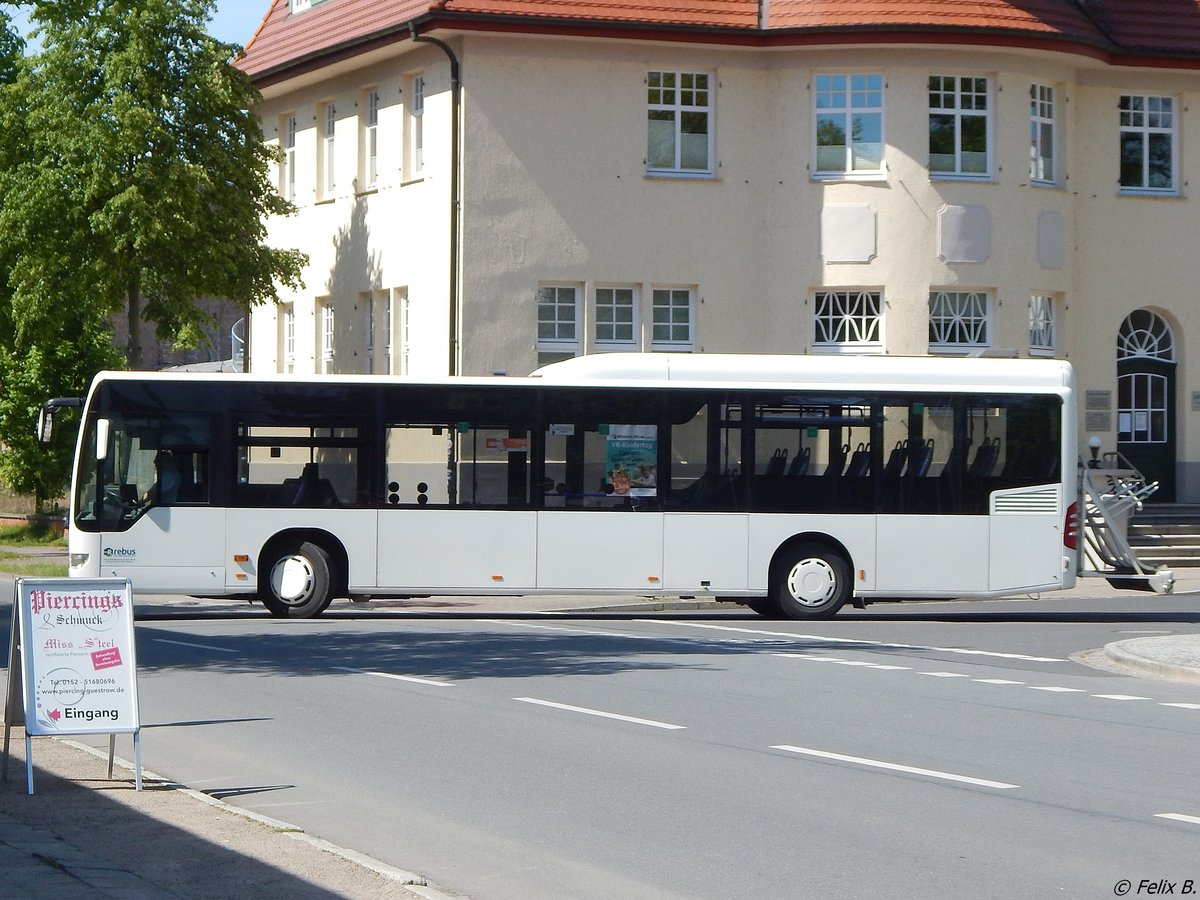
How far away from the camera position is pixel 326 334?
A: 36844mm

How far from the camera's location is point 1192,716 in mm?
13406

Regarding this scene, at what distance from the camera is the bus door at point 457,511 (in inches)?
880

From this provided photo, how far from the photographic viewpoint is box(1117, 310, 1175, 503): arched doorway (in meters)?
34.0

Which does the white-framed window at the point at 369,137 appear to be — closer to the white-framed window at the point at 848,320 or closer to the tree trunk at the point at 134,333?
the tree trunk at the point at 134,333

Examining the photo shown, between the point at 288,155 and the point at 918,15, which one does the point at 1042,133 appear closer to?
the point at 918,15

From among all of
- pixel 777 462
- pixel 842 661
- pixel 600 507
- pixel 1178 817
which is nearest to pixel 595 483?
pixel 600 507

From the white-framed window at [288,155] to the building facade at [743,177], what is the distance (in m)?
4.64

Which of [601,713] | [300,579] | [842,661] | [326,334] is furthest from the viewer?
[326,334]

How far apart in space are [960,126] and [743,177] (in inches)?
149

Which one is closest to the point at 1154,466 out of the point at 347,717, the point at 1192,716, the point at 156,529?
the point at 156,529

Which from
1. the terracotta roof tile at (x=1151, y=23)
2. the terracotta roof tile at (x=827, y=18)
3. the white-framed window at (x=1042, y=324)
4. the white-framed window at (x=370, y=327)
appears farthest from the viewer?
the white-framed window at (x=370, y=327)

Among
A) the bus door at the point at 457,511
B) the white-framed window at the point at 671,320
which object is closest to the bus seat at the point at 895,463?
the bus door at the point at 457,511

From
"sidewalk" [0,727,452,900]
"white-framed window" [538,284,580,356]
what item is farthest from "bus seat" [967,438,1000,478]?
"sidewalk" [0,727,452,900]

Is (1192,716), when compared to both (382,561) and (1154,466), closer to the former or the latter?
(382,561)
